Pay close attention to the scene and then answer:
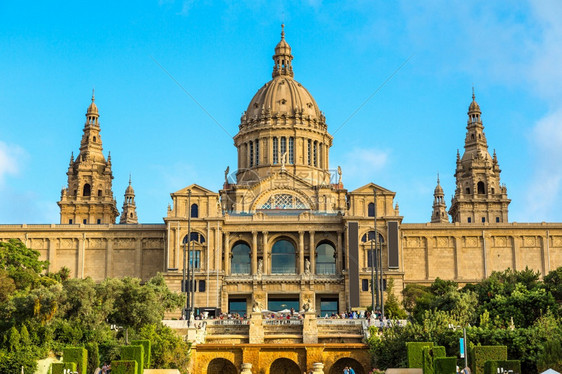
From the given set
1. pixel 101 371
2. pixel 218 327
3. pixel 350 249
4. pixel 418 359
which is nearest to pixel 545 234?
pixel 350 249

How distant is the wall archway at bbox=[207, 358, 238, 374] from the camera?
66.0m

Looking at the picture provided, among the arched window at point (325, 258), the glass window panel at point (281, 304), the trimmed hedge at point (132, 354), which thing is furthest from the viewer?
the arched window at point (325, 258)

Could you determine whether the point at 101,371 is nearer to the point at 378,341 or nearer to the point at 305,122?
the point at 378,341

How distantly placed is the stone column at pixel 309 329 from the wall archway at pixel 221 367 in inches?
239

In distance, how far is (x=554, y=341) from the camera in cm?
5059

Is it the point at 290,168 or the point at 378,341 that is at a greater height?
the point at 290,168

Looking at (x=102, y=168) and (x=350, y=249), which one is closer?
(x=350, y=249)

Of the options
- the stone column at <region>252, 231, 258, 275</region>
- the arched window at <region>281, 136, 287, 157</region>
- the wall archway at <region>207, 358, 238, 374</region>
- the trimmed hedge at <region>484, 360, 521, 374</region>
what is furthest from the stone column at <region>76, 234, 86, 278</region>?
the trimmed hedge at <region>484, 360, 521, 374</region>

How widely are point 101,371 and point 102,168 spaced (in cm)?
6841

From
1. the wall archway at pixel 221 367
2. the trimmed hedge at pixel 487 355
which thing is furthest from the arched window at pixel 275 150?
the trimmed hedge at pixel 487 355

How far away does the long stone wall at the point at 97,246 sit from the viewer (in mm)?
104500

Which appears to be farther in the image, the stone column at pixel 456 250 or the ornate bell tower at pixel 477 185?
the ornate bell tower at pixel 477 185

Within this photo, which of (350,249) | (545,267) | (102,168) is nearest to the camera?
(350,249)

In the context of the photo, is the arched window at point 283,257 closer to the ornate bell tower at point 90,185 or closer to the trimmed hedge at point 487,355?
the ornate bell tower at point 90,185
